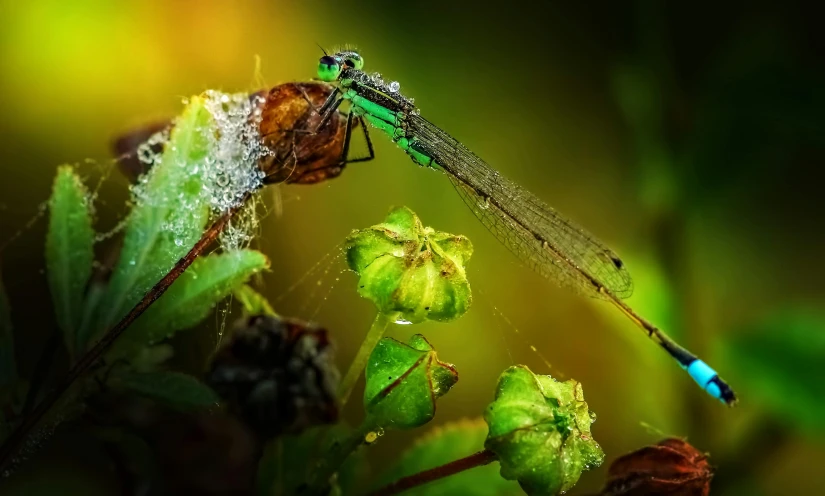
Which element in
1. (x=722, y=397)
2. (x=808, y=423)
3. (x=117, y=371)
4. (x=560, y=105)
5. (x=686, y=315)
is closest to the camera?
(x=117, y=371)

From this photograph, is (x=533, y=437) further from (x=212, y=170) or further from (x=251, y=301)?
(x=212, y=170)

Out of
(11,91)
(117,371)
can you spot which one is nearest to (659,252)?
(117,371)

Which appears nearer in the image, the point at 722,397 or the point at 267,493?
the point at 267,493

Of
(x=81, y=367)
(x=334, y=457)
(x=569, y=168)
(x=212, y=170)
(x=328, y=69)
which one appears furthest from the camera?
(x=569, y=168)

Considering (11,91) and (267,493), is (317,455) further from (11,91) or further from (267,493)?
(11,91)

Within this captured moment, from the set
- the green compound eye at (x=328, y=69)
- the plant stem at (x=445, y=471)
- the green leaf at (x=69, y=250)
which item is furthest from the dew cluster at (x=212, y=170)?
the green compound eye at (x=328, y=69)

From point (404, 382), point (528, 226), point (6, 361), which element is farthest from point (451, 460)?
point (528, 226)

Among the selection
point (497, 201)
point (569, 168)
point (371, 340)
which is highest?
point (569, 168)
